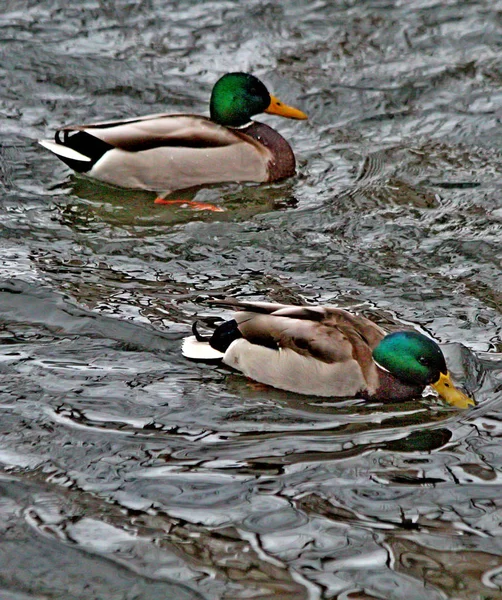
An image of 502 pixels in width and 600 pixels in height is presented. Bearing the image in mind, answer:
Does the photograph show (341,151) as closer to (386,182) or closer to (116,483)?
(386,182)

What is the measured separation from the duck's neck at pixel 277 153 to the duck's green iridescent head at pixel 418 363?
3300 mm

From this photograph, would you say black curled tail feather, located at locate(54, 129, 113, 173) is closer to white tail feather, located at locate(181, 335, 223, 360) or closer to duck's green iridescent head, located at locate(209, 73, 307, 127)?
duck's green iridescent head, located at locate(209, 73, 307, 127)

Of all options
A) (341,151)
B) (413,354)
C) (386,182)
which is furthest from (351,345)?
(341,151)

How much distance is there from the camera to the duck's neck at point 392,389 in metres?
6.68

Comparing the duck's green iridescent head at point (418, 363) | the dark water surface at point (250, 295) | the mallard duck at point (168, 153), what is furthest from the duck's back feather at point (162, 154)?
the duck's green iridescent head at point (418, 363)

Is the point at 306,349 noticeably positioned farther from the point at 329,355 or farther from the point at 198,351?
the point at 198,351

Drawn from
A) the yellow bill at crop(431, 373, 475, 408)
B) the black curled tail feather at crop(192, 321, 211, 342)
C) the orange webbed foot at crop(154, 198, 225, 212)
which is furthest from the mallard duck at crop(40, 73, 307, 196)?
the yellow bill at crop(431, 373, 475, 408)

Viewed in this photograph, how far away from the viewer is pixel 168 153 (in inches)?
374

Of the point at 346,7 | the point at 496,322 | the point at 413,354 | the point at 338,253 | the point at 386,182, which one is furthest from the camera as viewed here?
the point at 346,7

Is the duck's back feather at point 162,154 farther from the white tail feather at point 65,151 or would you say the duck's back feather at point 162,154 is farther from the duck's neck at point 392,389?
the duck's neck at point 392,389

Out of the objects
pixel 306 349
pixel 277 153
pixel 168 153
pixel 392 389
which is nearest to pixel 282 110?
pixel 277 153

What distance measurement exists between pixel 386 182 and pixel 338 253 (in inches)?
55.6

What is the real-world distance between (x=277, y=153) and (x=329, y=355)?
133 inches

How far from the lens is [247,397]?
6.70 m
